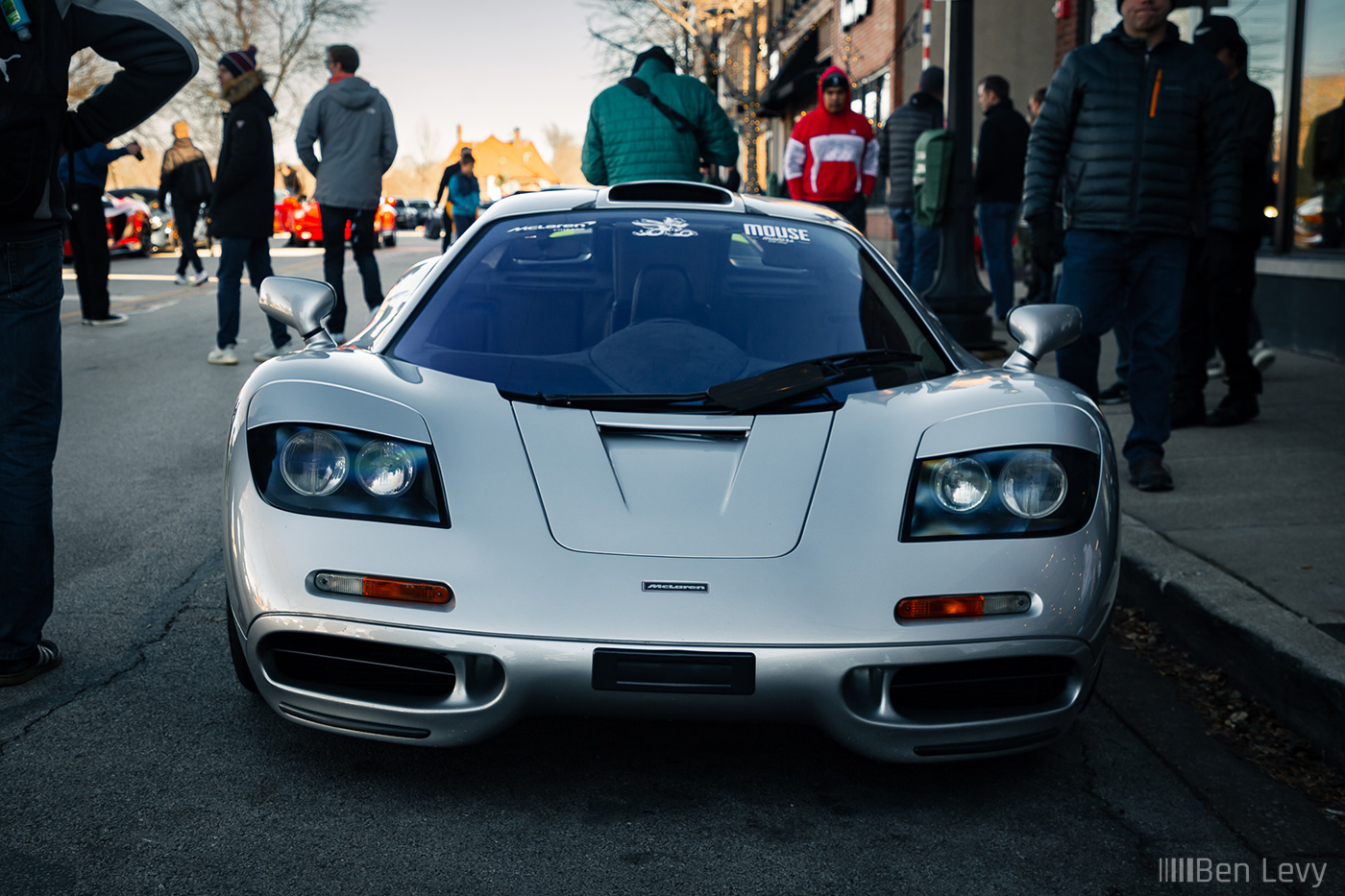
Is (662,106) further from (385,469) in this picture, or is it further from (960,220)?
(385,469)

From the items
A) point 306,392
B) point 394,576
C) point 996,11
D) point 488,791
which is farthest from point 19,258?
point 996,11

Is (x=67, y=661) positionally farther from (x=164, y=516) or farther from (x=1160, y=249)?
(x=1160, y=249)

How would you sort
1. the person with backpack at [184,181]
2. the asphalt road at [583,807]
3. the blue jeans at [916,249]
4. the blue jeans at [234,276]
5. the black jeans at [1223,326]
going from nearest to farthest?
1. the asphalt road at [583,807]
2. the black jeans at [1223,326]
3. the blue jeans at [234,276]
4. the blue jeans at [916,249]
5. the person with backpack at [184,181]

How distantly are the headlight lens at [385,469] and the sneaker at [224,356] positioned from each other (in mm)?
6742

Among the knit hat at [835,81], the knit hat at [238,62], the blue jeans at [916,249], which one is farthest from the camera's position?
the blue jeans at [916,249]

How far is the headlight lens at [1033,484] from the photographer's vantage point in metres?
2.47

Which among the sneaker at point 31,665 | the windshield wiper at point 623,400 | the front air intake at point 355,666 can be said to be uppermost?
the windshield wiper at point 623,400

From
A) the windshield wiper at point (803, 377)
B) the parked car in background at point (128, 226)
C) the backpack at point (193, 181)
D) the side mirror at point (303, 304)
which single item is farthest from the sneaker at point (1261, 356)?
the parked car in background at point (128, 226)

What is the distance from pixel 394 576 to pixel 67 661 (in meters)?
1.38

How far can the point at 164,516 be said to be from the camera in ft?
15.2

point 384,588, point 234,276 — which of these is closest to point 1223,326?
point 384,588

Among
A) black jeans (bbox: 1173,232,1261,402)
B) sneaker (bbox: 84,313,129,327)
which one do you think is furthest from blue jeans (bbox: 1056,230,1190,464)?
sneaker (bbox: 84,313,129,327)

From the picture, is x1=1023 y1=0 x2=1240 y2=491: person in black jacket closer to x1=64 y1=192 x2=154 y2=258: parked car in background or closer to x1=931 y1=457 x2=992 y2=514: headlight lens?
x1=931 y1=457 x2=992 y2=514: headlight lens

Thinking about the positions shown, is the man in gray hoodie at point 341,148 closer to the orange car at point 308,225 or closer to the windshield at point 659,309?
the windshield at point 659,309
